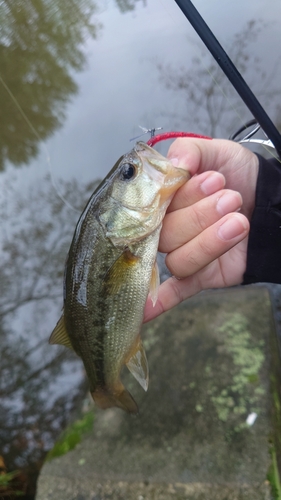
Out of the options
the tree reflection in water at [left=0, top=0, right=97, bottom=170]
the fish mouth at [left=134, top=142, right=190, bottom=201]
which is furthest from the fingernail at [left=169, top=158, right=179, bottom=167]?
the tree reflection in water at [left=0, top=0, right=97, bottom=170]

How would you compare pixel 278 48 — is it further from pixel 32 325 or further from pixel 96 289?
pixel 32 325

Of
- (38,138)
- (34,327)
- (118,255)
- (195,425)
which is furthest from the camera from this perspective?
(38,138)

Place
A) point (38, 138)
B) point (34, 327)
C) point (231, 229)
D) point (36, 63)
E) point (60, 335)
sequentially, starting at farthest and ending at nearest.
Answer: point (36, 63)
point (38, 138)
point (34, 327)
point (60, 335)
point (231, 229)

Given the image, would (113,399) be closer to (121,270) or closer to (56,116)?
(121,270)

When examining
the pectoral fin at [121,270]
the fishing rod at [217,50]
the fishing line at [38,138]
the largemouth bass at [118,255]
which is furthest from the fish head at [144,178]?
the fishing line at [38,138]

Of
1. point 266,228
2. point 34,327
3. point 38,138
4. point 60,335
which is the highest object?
point 38,138

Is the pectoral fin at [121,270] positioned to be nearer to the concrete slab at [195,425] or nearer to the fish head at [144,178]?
the fish head at [144,178]

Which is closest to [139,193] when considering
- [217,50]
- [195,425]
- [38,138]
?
[217,50]

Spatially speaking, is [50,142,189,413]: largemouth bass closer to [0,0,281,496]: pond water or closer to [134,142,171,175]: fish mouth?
[134,142,171,175]: fish mouth
